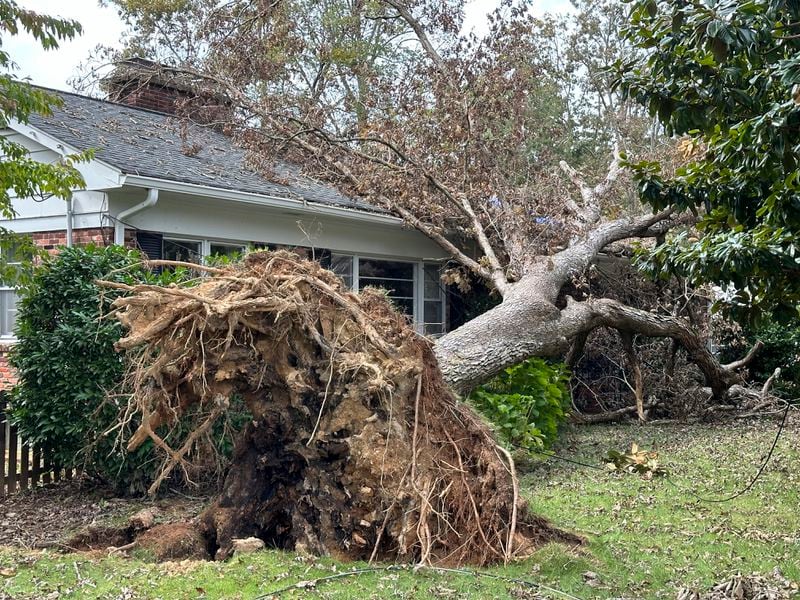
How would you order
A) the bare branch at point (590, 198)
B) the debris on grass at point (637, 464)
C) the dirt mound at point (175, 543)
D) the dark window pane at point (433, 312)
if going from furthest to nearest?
the dark window pane at point (433, 312) → the bare branch at point (590, 198) → the debris on grass at point (637, 464) → the dirt mound at point (175, 543)

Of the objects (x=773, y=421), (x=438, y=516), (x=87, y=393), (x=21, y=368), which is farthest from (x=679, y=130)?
(x=773, y=421)

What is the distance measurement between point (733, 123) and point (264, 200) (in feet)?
24.3

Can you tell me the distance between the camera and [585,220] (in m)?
13.0

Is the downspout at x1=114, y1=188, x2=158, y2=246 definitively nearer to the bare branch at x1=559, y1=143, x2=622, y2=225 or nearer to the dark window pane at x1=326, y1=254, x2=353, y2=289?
the dark window pane at x1=326, y1=254, x2=353, y2=289

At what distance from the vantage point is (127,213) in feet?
32.9

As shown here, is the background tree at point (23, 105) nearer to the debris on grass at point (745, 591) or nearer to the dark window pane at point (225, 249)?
the dark window pane at point (225, 249)

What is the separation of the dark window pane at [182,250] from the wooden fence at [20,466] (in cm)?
339

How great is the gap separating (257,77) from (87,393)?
8142mm

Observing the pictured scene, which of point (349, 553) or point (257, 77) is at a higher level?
point (257, 77)

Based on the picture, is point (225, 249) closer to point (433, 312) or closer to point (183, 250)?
point (183, 250)

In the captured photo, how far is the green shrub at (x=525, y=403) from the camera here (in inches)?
376

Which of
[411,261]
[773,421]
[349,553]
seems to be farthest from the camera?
[411,261]

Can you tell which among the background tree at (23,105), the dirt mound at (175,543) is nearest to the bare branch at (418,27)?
the background tree at (23,105)

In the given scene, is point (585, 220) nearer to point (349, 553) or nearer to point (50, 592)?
point (349, 553)
